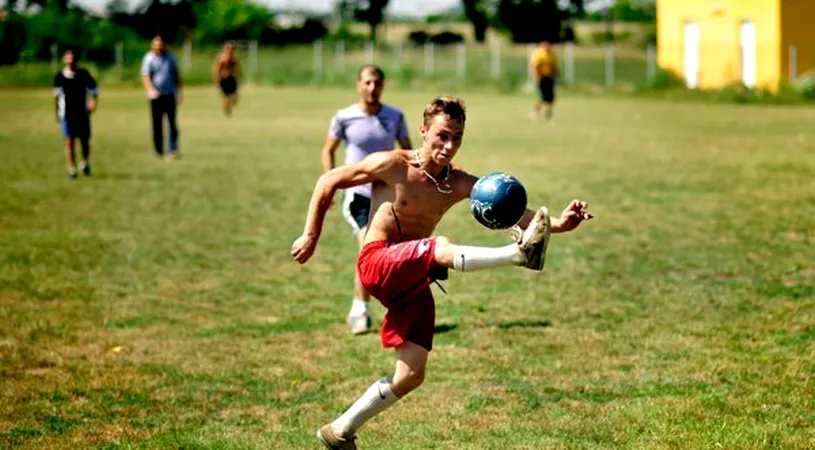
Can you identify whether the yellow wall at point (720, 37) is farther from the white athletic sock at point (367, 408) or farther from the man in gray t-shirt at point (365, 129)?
the white athletic sock at point (367, 408)

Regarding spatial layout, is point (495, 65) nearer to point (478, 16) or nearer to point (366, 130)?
point (478, 16)

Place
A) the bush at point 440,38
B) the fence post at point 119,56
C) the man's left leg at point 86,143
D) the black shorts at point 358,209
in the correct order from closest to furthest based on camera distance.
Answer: the black shorts at point 358,209 → the man's left leg at point 86,143 → the fence post at point 119,56 → the bush at point 440,38

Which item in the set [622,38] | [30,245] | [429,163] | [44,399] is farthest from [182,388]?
[622,38]

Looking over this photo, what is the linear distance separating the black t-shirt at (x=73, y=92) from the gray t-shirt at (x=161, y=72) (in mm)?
3096

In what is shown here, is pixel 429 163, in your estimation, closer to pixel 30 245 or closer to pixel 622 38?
pixel 30 245

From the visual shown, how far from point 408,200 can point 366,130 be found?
13.8 feet

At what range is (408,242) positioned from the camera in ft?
22.5

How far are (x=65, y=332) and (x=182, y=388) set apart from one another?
207 centimetres

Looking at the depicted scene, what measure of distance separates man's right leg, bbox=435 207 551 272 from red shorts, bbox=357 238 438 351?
19 cm

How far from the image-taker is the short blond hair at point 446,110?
680 centimetres

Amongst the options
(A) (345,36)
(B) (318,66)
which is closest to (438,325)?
(B) (318,66)

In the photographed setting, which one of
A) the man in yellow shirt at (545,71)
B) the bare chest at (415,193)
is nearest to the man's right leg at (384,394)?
the bare chest at (415,193)

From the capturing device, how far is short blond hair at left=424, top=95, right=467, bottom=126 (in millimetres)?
6797

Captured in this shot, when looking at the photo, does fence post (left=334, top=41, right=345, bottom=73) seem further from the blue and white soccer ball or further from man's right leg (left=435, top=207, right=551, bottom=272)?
man's right leg (left=435, top=207, right=551, bottom=272)
